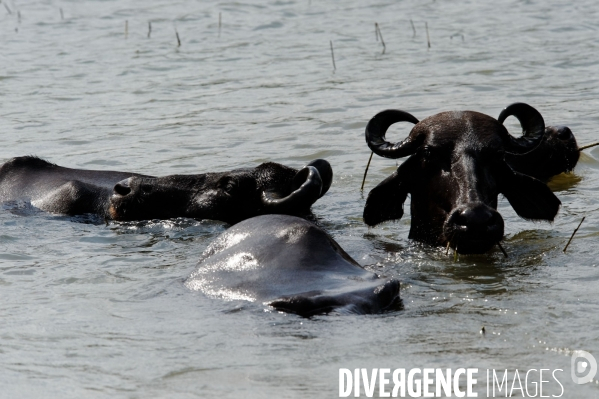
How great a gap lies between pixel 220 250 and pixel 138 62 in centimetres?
1200

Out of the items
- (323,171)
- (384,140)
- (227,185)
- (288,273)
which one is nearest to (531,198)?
(384,140)

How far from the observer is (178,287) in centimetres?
638

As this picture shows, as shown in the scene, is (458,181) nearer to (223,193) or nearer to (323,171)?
(323,171)

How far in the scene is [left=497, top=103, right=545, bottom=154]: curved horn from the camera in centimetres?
755

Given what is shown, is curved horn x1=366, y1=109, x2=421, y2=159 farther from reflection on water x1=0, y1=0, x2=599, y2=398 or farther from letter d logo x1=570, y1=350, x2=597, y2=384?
letter d logo x1=570, y1=350, x2=597, y2=384

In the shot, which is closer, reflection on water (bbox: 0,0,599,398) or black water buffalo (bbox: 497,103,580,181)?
reflection on water (bbox: 0,0,599,398)

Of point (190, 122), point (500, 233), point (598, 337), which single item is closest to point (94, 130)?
point (190, 122)

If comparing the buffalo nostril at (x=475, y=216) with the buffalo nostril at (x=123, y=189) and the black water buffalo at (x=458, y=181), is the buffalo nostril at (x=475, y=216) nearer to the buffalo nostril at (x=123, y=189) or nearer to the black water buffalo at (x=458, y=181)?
the black water buffalo at (x=458, y=181)

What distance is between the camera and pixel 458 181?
23.1 ft

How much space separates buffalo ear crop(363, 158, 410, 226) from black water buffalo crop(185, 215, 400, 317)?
1.50 metres

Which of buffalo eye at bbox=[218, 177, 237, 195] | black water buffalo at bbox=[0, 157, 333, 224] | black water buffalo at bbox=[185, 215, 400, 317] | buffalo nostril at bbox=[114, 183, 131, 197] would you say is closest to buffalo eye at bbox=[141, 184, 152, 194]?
black water buffalo at bbox=[0, 157, 333, 224]

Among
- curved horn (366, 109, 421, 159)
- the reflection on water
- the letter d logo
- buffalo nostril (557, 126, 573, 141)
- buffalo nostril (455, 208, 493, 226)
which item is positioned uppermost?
curved horn (366, 109, 421, 159)

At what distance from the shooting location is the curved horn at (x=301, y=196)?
24.5 feet

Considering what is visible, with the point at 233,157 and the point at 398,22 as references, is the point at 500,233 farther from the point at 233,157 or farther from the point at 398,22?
the point at 398,22
